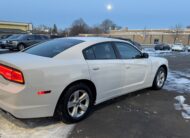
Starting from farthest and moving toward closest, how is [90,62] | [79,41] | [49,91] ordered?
[79,41] < [90,62] < [49,91]

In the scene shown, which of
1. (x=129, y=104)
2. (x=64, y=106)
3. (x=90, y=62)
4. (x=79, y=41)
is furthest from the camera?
(x=129, y=104)

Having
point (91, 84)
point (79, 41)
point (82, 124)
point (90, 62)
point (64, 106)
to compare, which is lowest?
point (82, 124)

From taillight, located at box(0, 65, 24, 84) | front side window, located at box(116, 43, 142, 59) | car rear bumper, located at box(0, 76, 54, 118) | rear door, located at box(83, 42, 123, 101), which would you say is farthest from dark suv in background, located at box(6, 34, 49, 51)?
car rear bumper, located at box(0, 76, 54, 118)

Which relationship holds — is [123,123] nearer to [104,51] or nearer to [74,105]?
[74,105]

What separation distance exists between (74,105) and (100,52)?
1246mm

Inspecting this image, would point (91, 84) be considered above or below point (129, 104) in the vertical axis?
above

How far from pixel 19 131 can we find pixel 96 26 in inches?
4106

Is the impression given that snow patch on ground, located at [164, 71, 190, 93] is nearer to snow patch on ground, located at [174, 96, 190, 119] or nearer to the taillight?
snow patch on ground, located at [174, 96, 190, 119]

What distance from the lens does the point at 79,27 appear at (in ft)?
308

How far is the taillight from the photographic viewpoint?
11.7ft

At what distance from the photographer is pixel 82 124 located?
4258 millimetres

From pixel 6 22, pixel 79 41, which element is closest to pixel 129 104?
pixel 79 41

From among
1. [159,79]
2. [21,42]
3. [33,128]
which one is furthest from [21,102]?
[21,42]

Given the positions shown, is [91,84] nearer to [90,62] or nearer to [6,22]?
[90,62]
